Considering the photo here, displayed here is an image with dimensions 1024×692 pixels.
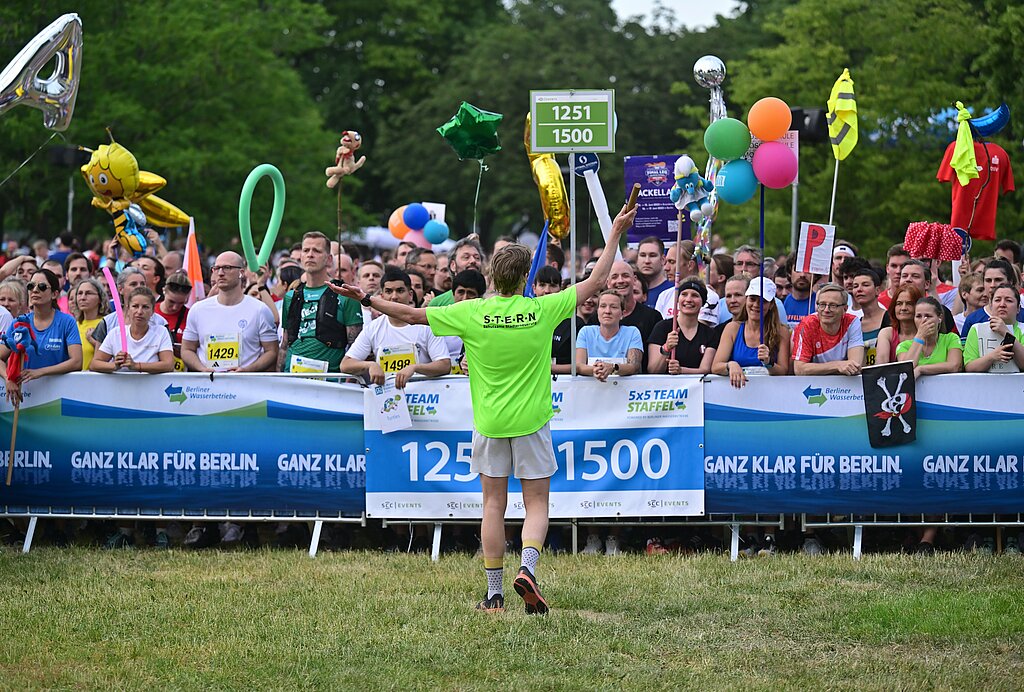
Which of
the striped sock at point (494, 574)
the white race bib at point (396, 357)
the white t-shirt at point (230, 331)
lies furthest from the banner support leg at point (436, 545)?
the white t-shirt at point (230, 331)

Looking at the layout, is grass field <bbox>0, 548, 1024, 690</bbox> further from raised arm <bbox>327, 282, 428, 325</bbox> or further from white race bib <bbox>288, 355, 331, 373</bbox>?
raised arm <bbox>327, 282, 428, 325</bbox>

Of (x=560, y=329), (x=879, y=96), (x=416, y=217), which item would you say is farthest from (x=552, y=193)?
(x=879, y=96)

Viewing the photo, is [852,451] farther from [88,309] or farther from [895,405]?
[88,309]

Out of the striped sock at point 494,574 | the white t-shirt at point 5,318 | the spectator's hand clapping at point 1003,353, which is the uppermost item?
the white t-shirt at point 5,318

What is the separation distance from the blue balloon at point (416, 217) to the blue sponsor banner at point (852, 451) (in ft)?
24.8

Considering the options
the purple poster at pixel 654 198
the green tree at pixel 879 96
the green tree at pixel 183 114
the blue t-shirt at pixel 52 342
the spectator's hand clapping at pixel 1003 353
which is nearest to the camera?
the spectator's hand clapping at pixel 1003 353

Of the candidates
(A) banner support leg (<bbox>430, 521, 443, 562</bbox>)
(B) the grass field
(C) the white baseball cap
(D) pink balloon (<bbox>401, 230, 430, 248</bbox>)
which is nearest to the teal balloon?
(C) the white baseball cap

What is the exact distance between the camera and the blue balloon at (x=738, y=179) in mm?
12539

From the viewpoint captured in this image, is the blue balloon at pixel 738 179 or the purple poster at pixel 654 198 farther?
the purple poster at pixel 654 198

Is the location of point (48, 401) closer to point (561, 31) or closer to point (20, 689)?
point (20, 689)

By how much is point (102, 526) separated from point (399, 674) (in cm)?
517

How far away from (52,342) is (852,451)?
233 inches

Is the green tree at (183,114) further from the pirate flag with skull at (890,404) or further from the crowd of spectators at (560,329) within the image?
the pirate flag with skull at (890,404)

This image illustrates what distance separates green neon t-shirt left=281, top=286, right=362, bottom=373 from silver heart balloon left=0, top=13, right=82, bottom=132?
271 centimetres
